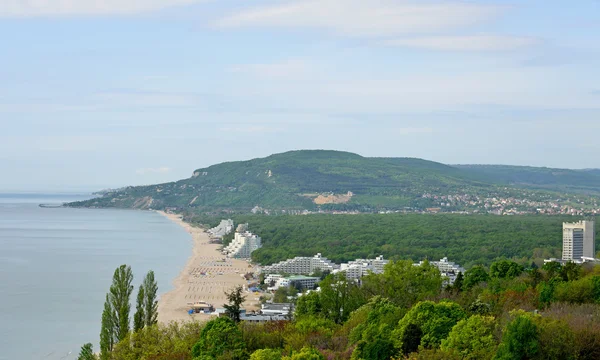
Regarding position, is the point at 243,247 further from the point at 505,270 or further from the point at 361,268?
the point at 505,270

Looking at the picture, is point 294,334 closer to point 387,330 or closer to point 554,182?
point 387,330

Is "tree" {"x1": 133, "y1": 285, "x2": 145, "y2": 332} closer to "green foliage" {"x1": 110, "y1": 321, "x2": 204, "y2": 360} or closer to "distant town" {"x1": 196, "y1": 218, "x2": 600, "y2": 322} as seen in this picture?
"green foliage" {"x1": 110, "y1": 321, "x2": 204, "y2": 360}

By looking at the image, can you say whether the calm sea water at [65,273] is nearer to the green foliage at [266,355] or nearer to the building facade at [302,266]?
the building facade at [302,266]

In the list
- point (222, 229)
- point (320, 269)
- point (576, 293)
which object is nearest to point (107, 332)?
point (576, 293)

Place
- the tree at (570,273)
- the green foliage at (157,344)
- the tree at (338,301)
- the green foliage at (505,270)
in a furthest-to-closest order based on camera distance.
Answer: the green foliage at (505,270) → the tree at (338,301) → the tree at (570,273) → the green foliage at (157,344)

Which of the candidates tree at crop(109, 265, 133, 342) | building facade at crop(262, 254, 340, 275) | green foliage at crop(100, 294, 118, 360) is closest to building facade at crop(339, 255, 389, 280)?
building facade at crop(262, 254, 340, 275)

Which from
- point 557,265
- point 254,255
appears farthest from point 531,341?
point 254,255

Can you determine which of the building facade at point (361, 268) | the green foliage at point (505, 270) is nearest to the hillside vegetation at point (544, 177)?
the building facade at point (361, 268)
